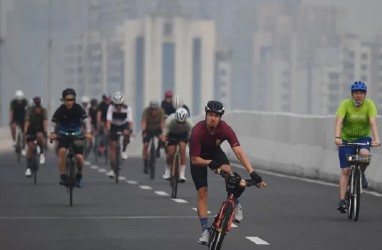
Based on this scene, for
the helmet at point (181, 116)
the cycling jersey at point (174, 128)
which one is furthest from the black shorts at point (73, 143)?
the cycling jersey at point (174, 128)

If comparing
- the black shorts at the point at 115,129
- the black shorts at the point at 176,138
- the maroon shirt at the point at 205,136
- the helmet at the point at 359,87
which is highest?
the helmet at the point at 359,87

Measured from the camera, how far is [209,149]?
13977 millimetres

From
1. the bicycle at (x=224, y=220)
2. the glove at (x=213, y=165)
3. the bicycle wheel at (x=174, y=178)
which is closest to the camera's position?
the bicycle at (x=224, y=220)

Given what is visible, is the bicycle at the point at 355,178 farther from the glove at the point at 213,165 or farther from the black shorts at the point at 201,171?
the glove at the point at 213,165

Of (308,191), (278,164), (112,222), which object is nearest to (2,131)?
(278,164)

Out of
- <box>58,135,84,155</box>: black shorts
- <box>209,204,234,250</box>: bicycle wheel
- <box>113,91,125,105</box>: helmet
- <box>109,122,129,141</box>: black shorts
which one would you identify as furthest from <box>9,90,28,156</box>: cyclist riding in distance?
<box>209,204,234,250</box>: bicycle wheel

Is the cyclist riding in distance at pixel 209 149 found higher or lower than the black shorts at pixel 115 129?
higher

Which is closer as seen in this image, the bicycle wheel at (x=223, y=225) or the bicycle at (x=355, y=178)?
the bicycle wheel at (x=223, y=225)

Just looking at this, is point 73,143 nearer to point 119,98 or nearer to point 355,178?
point 355,178

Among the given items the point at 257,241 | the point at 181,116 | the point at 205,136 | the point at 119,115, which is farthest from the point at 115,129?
the point at 205,136

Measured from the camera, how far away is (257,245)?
48.6 ft

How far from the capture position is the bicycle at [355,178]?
17.9 m

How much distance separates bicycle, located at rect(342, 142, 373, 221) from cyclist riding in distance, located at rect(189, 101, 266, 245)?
13.7 feet

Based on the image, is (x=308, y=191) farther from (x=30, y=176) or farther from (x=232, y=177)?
(x=232, y=177)
